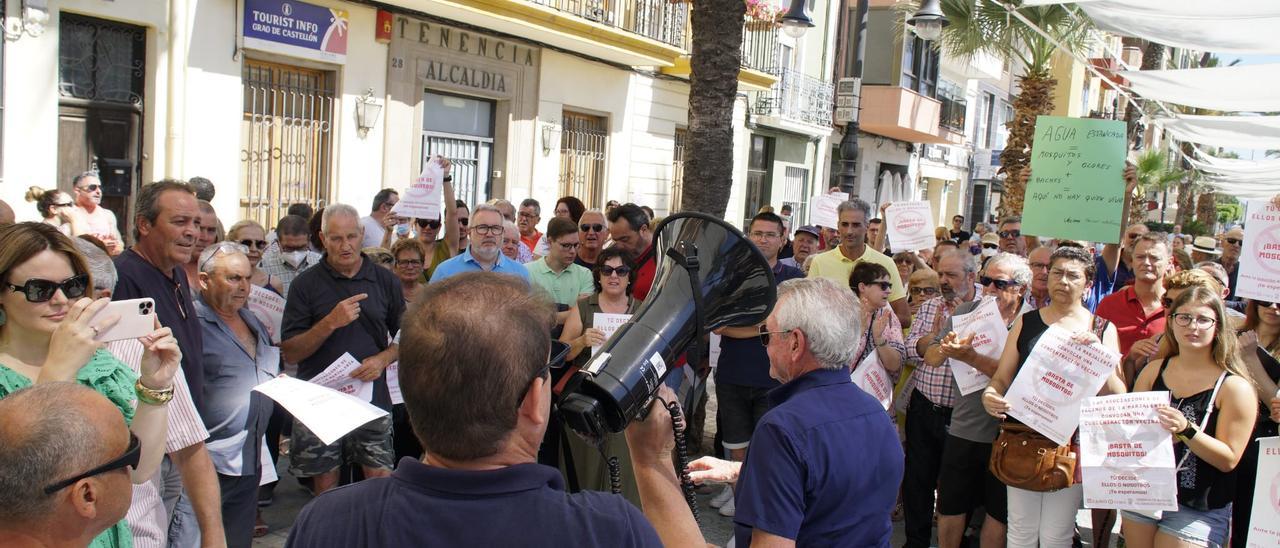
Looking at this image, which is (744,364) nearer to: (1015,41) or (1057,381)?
(1057,381)

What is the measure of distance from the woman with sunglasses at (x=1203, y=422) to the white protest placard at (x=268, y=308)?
4258 millimetres

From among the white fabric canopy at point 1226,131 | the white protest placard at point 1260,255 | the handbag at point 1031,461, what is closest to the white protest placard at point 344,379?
the handbag at point 1031,461

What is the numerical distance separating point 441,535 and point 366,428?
Result: 385cm

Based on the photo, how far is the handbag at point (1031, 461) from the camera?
4.58 m

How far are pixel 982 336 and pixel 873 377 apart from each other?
696 millimetres

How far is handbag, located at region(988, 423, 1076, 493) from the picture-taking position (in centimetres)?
458

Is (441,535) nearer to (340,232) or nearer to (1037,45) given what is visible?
(340,232)

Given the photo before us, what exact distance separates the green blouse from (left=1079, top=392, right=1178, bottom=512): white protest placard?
12.2 ft

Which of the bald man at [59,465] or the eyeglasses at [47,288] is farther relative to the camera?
the eyeglasses at [47,288]

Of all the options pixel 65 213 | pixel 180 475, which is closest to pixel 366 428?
pixel 180 475

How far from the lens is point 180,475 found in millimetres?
3412

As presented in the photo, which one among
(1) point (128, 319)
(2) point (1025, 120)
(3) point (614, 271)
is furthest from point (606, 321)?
(2) point (1025, 120)

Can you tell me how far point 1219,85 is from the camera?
880cm

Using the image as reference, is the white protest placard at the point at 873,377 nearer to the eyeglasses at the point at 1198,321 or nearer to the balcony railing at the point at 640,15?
the eyeglasses at the point at 1198,321
